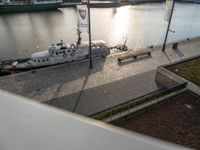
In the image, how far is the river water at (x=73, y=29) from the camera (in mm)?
29234

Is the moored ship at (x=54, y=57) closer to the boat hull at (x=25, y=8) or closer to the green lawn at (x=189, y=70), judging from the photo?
the green lawn at (x=189, y=70)

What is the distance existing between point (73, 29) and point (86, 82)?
23.1 meters

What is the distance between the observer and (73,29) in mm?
36469

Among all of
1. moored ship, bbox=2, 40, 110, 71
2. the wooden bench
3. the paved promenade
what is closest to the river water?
moored ship, bbox=2, 40, 110, 71

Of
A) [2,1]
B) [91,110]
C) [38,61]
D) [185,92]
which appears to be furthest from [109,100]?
[2,1]

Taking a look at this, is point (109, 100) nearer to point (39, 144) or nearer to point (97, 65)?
point (97, 65)

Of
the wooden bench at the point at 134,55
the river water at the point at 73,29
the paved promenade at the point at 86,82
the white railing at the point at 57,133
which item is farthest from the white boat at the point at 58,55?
the white railing at the point at 57,133

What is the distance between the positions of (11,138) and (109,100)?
11.9 metres

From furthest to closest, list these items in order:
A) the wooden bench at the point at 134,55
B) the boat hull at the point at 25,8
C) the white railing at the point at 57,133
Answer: the boat hull at the point at 25,8 < the wooden bench at the point at 134,55 < the white railing at the point at 57,133

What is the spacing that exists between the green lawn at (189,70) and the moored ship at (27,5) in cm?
4551

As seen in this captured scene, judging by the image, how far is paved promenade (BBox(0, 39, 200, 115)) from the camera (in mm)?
13422

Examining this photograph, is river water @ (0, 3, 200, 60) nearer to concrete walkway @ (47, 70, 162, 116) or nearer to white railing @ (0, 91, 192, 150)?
concrete walkway @ (47, 70, 162, 116)

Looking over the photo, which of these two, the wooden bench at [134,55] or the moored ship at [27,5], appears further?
the moored ship at [27,5]

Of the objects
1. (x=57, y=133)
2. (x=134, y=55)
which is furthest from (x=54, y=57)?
(x=57, y=133)
